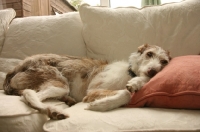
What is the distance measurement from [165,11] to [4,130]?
2063 mm

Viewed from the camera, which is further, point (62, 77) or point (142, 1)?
point (142, 1)

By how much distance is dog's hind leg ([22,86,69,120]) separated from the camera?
4.17 feet

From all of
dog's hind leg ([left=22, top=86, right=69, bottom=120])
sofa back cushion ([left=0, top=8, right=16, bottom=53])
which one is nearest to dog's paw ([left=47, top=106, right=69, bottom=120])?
dog's hind leg ([left=22, top=86, right=69, bottom=120])

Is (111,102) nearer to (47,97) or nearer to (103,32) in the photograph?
(47,97)

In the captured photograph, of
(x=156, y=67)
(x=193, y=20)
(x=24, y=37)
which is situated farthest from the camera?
→ (x=24, y=37)

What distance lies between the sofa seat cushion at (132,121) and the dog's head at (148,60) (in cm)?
62

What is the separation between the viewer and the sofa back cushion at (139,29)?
88.3 inches

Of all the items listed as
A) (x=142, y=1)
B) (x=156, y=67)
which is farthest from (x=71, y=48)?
(x=142, y=1)

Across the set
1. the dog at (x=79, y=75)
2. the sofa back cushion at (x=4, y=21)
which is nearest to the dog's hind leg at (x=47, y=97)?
the dog at (x=79, y=75)

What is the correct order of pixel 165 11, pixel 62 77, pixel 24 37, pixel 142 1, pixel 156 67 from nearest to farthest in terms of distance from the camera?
pixel 156 67, pixel 62 77, pixel 165 11, pixel 24 37, pixel 142 1

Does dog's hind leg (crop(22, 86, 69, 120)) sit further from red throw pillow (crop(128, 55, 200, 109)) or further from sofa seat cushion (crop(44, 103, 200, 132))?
red throw pillow (crop(128, 55, 200, 109))

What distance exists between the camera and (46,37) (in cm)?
260

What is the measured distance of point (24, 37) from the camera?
266cm

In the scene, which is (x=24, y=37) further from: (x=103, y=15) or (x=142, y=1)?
(x=142, y=1)
